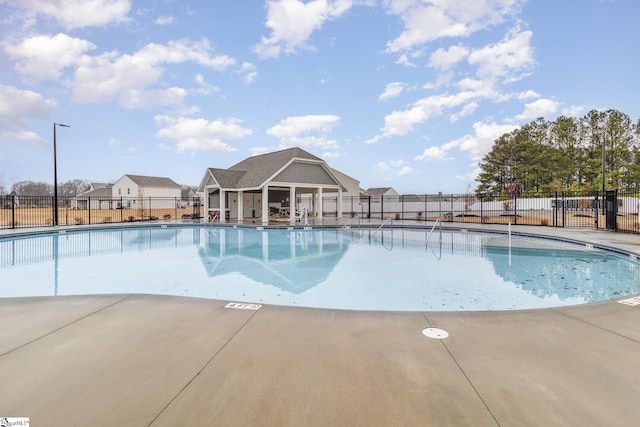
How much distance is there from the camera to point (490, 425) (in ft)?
5.87

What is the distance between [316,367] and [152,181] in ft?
172

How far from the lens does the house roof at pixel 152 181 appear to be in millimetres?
45312

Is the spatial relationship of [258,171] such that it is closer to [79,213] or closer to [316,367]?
[316,367]

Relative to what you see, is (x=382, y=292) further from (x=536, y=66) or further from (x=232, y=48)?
(x=536, y=66)

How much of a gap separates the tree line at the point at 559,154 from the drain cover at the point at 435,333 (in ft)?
116

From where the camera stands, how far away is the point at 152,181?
47281 mm

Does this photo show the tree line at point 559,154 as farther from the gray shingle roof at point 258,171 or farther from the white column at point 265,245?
the white column at point 265,245

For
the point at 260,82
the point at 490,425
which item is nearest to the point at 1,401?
the point at 490,425

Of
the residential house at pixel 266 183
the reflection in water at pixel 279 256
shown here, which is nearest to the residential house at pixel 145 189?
the residential house at pixel 266 183

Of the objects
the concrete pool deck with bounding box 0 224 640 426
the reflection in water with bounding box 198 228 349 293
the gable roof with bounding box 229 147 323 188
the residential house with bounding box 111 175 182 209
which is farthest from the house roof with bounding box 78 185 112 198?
the concrete pool deck with bounding box 0 224 640 426

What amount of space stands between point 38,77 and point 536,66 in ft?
95.8

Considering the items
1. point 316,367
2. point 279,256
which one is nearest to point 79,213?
point 279,256

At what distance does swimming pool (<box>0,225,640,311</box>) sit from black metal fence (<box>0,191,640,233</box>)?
7.02m

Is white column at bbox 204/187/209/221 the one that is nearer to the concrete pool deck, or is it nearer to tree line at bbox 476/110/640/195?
the concrete pool deck
